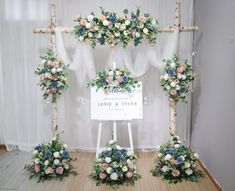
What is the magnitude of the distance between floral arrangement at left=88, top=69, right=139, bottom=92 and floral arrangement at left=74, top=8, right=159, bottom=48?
12.7 inches

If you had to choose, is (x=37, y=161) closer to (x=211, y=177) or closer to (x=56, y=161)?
(x=56, y=161)

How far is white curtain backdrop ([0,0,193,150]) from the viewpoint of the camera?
12.5 ft

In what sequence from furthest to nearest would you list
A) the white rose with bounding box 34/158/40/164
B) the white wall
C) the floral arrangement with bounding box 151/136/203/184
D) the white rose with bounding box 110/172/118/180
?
the white rose with bounding box 34/158/40/164
the floral arrangement with bounding box 151/136/203/184
the white rose with bounding box 110/172/118/180
the white wall

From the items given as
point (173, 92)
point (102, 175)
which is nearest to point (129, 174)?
point (102, 175)

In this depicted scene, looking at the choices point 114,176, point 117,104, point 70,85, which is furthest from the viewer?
point 70,85

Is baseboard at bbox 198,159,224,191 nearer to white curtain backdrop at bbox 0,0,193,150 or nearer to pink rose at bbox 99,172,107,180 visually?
white curtain backdrop at bbox 0,0,193,150

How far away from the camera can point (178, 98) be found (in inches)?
130

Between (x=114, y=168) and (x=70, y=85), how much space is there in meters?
1.37

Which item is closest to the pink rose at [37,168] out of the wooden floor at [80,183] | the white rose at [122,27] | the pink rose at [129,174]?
the wooden floor at [80,183]

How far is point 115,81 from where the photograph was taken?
3.30 meters

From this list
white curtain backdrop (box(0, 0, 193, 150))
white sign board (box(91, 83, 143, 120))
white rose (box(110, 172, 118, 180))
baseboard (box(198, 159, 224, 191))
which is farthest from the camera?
white curtain backdrop (box(0, 0, 193, 150))

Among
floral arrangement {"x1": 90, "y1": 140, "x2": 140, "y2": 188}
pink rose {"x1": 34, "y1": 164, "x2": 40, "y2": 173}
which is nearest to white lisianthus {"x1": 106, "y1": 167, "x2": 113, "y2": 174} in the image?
floral arrangement {"x1": 90, "y1": 140, "x2": 140, "y2": 188}

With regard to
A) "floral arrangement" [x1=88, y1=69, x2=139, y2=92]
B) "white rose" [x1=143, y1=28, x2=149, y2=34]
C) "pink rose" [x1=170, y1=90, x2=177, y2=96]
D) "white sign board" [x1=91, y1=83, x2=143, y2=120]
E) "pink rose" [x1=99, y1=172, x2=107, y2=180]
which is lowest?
"pink rose" [x1=99, y1=172, x2=107, y2=180]

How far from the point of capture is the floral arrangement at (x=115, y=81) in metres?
3.29
